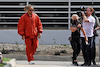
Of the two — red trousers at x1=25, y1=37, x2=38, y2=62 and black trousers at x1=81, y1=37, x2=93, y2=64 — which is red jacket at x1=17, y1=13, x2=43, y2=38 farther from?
black trousers at x1=81, y1=37, x2=93, y2=64

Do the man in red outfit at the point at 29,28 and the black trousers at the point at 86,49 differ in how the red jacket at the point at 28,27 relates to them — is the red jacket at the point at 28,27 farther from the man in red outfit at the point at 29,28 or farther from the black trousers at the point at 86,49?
the black trousers at the point at 86,49

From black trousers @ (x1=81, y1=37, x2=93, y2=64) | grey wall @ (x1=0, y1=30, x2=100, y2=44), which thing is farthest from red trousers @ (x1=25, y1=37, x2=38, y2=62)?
grey wall @ (x1=0, y1=30, x2=100, y2=44)

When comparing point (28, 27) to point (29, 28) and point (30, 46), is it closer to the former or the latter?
point (29, 28)

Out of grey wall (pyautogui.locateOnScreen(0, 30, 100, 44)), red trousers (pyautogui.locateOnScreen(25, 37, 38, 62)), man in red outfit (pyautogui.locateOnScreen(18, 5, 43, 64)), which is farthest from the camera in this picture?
grey wall (pyautogui.locateOnScreen(0, 30, 100, 44))

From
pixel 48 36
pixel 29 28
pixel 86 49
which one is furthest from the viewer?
pixel 48 36

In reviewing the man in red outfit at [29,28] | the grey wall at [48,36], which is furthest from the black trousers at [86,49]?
the grey wall at [48,36]

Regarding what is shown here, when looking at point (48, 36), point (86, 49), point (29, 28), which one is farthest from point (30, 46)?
point (48, 36)

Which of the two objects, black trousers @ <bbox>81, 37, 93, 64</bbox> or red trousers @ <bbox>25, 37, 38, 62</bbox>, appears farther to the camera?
red trousers @ <bbox>25, 37, 38, 62</bbox>

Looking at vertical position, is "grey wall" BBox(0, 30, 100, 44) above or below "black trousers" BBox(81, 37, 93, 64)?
below

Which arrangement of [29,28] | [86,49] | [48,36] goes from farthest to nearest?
1. [48,36]
2. [86,49]
3. [29,28]

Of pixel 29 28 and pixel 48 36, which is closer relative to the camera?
pixel 29 28

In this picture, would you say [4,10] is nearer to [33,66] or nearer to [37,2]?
[37,2]

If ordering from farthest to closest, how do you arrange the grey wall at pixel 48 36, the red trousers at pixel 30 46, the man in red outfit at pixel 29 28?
the grey wall at pixel 48 36 → the red trousers at pixel 30 46 → the man in red outfit at pixel 29 28

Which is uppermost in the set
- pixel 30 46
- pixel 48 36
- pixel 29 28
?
pixel 29 28
